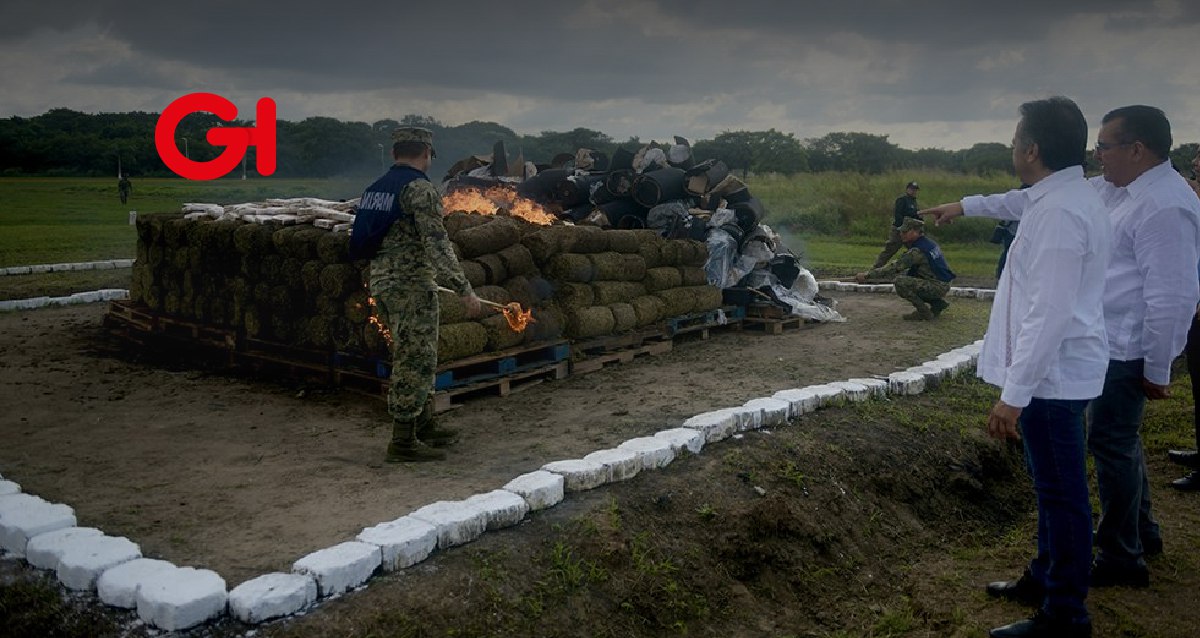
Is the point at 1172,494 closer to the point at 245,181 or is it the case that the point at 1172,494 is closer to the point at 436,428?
the point at 436,428

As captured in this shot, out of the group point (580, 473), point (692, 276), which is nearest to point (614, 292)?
point (692, 276)

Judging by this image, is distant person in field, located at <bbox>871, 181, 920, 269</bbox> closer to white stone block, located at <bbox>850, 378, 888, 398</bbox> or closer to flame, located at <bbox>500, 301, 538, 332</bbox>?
white stone block, located at <bbox>850, 378, 888, 398</bbox>

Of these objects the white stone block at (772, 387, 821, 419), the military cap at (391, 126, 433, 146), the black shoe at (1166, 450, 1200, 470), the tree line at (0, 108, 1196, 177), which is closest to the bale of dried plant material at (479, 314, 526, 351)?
the military cap at (391, 126, 433, 146)

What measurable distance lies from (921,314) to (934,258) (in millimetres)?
846

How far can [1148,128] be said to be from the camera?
4.76 m

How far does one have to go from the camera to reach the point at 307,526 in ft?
15.8

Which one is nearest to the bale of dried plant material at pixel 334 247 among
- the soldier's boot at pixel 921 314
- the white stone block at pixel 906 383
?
the white stone block at pixel 906 383

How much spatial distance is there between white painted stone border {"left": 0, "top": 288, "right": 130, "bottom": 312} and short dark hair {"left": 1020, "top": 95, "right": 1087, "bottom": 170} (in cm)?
1302

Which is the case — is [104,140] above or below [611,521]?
above

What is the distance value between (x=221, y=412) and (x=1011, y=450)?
23.0 feet

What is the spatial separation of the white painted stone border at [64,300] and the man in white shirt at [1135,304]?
13.1 meters

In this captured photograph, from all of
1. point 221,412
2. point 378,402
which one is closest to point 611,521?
point 378,402

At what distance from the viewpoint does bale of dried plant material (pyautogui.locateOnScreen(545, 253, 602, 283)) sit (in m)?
9.28

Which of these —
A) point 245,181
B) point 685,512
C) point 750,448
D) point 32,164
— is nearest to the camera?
point 685,512
